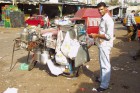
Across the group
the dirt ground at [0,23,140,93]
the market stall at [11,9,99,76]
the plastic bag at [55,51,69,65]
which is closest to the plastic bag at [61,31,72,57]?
the market stall at [11,9,99,76]

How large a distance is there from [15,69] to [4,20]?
797 inches

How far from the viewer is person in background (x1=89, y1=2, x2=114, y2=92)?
542cm

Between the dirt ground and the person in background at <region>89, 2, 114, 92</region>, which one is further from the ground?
the person in background at <region>89, 2, 114, 92</region>

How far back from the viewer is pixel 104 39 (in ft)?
18.1

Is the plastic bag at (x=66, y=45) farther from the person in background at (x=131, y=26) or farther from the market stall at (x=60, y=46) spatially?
the person in background at (x=131, y=26)

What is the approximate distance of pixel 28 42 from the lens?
712 centimetres

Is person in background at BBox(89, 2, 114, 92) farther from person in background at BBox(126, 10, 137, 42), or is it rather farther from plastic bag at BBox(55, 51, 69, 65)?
person in background at BBox(126, 10, 137, 42)

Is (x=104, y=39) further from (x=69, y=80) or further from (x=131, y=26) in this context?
(x=131, y=26)

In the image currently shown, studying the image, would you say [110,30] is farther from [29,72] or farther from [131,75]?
[29,72]

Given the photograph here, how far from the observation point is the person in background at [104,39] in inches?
213

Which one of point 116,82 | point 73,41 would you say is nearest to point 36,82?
point 73,41

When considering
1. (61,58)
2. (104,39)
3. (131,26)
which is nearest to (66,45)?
(61,58)

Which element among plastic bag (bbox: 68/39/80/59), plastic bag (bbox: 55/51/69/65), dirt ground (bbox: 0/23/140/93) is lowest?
dirt ground (bbox: 0/23/140/93)

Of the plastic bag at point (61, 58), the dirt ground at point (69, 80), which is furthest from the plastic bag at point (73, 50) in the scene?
the dirt ground at point (69, 80)
